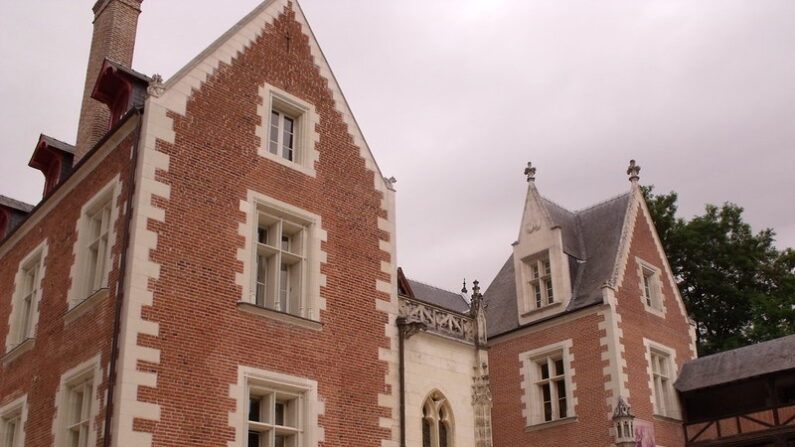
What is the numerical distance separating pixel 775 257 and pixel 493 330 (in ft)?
42.5

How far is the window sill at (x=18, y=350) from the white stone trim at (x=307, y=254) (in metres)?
4.14

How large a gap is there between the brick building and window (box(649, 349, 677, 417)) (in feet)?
29.6

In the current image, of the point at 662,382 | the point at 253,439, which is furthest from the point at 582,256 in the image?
the point at 253,439

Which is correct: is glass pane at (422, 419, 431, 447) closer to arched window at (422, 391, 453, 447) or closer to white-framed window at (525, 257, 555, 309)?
arched window at (422, 391, 453, 447)

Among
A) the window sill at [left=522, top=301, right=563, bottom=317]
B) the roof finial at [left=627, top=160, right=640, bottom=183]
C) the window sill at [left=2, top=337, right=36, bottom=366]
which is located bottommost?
the window sill at [left=2, top=337, right=36, bottom=366]

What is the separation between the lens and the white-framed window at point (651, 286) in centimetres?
2389

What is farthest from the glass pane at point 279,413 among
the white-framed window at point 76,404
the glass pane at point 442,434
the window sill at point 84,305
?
the glass pane at point 442,434

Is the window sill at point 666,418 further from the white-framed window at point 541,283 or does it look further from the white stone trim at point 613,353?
the white-framed window at point 541,283

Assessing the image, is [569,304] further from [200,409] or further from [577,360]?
[200,409]

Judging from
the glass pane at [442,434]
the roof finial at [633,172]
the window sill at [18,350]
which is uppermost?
the roof finial at [633,172]

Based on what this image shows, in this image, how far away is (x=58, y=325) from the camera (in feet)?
43.6

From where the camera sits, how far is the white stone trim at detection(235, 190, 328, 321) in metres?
12.7

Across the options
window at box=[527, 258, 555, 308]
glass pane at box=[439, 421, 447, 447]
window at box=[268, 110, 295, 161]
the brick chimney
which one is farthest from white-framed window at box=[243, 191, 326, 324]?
window at box=[527, 258, 555, 308]

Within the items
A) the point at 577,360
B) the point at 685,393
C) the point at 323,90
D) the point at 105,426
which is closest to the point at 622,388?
the point at 577,360
